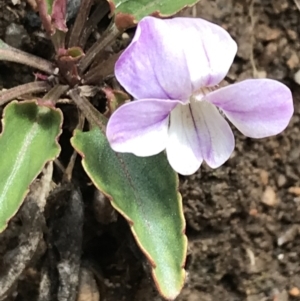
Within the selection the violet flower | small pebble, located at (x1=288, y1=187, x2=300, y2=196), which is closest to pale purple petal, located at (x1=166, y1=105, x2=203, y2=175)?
the violet flower

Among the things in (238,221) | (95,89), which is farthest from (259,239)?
(95,89)

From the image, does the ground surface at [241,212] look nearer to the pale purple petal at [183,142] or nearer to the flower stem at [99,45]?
the flower stem at [99,45]

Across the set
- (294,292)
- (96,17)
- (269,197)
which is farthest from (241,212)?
(96,17)

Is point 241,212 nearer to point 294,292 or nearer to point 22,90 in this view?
point 294,292

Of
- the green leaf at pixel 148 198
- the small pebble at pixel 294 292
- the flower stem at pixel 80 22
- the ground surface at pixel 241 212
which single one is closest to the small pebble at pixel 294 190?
the ground surface at pixel 241 212

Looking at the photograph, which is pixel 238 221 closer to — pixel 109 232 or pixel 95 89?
pixel 109 232

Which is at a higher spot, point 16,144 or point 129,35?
point 16,144
